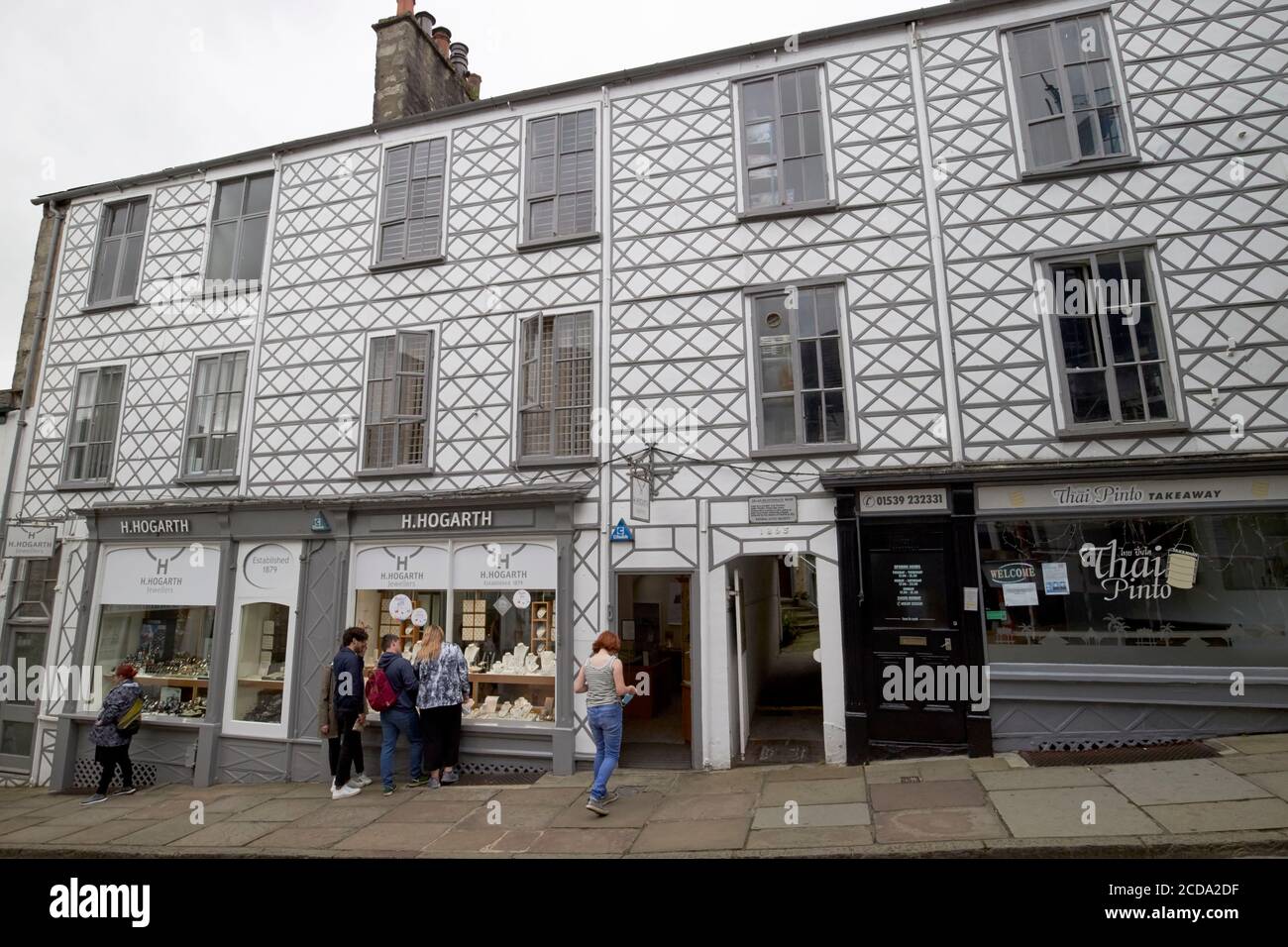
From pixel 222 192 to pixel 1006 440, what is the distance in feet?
45.9

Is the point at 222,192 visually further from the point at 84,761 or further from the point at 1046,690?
the point at 1046,690

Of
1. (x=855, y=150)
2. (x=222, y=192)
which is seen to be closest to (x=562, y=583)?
(x=855, y=150)

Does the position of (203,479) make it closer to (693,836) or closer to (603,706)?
(603,706)

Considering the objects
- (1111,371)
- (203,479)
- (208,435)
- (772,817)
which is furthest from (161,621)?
(1111,371)

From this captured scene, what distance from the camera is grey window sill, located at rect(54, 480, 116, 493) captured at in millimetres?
11961

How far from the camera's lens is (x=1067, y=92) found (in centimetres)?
909

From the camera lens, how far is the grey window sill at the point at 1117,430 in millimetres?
7961

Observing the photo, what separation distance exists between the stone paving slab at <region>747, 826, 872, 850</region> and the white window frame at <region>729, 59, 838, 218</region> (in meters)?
7.70

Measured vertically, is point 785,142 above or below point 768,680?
above

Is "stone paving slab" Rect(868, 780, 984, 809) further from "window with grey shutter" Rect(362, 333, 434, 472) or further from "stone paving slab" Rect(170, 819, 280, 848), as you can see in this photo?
"window with grey shutter" Rect(362, 333, 434, 472)

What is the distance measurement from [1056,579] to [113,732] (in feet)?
42.7

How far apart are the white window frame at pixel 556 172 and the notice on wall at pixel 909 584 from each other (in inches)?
253

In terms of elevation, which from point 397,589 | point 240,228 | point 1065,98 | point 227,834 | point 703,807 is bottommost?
point 227,834

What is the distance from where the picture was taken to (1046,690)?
7.86 m
